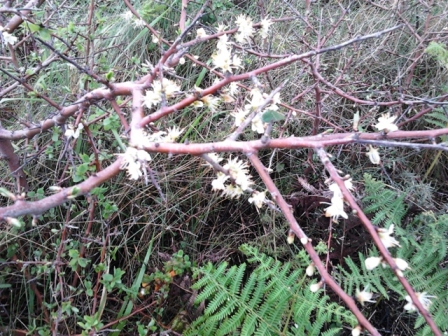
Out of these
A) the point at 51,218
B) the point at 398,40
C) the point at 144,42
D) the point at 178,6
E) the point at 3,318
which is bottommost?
the point at 3,318

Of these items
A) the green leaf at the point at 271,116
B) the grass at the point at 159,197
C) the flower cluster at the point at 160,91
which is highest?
the green leaf at the point at 271,116

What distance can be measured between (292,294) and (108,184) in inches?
34.1

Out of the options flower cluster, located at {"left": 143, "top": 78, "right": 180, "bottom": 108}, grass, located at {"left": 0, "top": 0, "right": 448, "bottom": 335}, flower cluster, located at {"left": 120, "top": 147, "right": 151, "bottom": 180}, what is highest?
flower cluster, located at {"left": 143, "top": 78, "right": 180, "bottom": 108}

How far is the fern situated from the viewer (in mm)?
1457

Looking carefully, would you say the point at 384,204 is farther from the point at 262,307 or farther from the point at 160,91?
the point at 160,91

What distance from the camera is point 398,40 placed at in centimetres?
230

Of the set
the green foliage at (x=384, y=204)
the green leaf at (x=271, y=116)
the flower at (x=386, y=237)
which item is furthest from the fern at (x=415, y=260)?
the green leaf at (x=271, y=116)

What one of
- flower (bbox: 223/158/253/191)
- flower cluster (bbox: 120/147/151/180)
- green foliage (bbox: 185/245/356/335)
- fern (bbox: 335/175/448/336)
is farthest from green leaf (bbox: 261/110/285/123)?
fern (bbox: 335/175/448/336)

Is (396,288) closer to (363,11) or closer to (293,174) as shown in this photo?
(293,174)

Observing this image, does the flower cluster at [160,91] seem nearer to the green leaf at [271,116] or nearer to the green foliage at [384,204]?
the green leaf at [271,116]

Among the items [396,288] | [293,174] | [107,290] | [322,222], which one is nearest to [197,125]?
[293,174]

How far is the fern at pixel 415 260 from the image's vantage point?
1.46m

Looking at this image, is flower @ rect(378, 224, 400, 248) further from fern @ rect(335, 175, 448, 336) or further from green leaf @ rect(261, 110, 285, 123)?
fern @ rect(335, 175, 448, 336)

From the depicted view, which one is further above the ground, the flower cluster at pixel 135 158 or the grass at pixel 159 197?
the flower cluster at pixel 135 158
